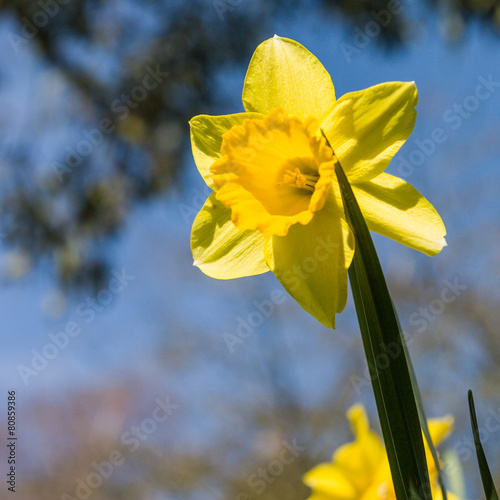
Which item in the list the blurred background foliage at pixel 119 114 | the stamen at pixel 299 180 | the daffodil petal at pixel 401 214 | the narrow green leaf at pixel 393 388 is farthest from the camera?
the blurred background foliage at pixel 119 114

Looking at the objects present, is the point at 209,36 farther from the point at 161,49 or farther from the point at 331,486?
the point at 331,486

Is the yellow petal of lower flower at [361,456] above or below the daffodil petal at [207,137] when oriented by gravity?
below

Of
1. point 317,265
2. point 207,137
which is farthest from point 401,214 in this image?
point 207,137

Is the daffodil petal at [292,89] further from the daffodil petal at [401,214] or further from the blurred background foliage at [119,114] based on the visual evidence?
the blurred background foliage at [119,114]

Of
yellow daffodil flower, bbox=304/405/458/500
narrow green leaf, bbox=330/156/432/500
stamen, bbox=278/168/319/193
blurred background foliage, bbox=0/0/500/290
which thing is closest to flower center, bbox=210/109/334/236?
stamen, bbox=278/168/319/193

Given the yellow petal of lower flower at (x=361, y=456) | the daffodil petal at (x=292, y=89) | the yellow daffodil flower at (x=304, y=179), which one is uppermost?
the daffodil petal at (x=292, y=89)

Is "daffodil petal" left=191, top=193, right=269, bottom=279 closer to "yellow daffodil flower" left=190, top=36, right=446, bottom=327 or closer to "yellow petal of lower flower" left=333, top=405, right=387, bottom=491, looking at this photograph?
"yellow daffodil flower" left=190, top=36, right=446, bottom=327

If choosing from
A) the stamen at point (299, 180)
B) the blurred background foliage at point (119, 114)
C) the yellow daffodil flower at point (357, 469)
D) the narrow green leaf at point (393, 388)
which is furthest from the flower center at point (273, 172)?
the blurred background foliage at point (119, 114)
